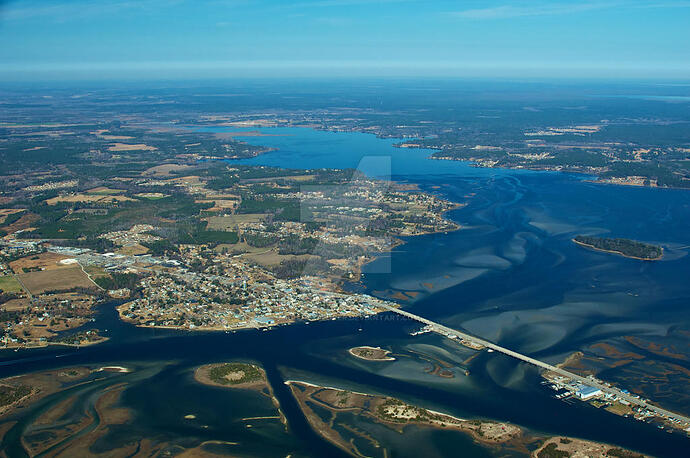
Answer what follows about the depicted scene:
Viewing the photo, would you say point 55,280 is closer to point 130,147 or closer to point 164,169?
point 164,169

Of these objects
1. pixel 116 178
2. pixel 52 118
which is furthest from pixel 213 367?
pixel 52 118

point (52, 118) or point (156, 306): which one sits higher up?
point (52, 118)

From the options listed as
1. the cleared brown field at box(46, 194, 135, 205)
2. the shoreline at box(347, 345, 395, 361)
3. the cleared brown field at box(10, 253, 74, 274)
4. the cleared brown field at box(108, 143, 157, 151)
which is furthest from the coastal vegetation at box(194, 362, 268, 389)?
the cleared brown field at box(108, 143, 157, 151)

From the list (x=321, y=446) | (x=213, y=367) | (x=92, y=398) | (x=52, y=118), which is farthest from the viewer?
(x=52, y=118)

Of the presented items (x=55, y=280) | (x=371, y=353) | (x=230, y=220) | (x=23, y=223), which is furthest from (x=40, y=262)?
(x=371, y=353)

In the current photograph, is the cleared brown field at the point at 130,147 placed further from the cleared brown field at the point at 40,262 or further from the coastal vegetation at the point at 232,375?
the coastal vegetation at the point at 232,375

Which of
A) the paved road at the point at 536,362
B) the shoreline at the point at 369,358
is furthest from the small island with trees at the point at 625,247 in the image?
the shoreline at the point at 369,358

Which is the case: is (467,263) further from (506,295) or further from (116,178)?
(116,178)
